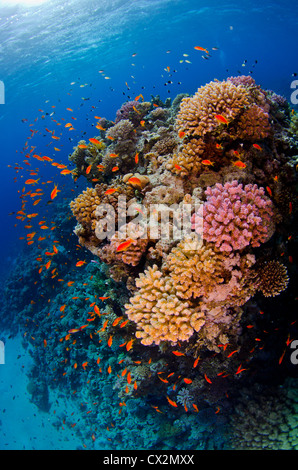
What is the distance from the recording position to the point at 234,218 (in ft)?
12.1

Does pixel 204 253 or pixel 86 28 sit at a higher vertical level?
pixel 86 28

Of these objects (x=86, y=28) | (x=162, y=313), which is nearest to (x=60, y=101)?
(x=86, y=28)

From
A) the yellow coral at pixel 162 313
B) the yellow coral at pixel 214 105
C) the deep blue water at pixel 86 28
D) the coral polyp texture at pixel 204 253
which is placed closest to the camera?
the yellow coral at pixel 162 313

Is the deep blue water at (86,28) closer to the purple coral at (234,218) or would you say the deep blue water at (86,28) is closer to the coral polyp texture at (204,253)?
the coral polyp texture at (204,253)

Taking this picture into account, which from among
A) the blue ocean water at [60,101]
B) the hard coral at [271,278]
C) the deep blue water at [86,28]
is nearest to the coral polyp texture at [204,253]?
the hard coral at [271,278]

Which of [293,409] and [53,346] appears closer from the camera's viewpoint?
[293,409]

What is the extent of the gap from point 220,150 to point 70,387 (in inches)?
539

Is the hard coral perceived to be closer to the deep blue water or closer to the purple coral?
the purple coral

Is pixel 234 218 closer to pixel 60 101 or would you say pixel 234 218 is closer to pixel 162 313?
pixel 162 313

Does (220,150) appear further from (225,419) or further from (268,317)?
(225,419)

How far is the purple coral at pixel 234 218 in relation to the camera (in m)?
3.66

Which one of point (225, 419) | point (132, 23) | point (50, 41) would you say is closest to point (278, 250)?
point (225, 419)

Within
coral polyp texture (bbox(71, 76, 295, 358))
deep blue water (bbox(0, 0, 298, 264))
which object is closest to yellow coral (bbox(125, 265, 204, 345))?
coral polyp texture (bbox(71, 76, 295, 358))

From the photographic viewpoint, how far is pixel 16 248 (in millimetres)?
32406
